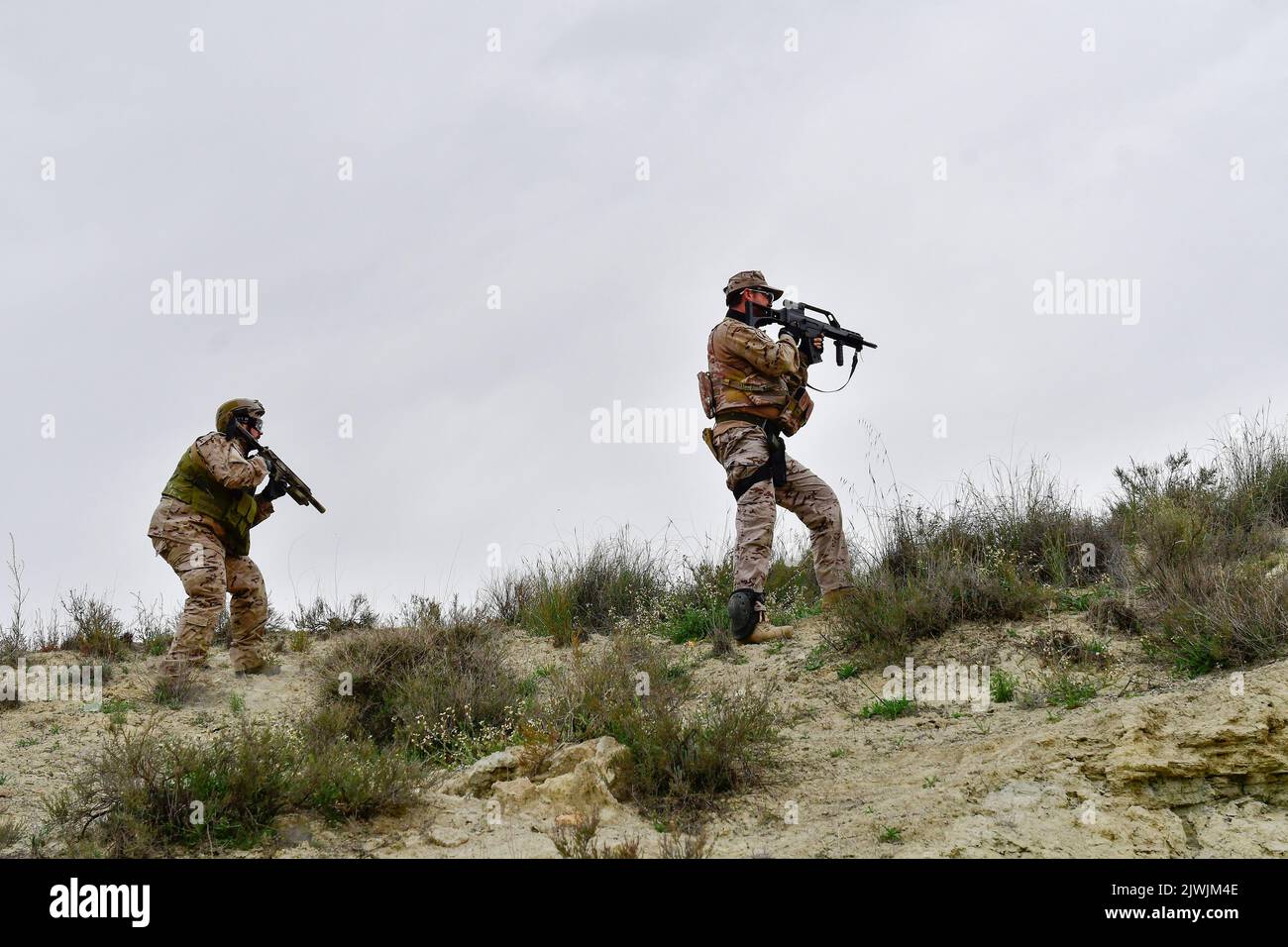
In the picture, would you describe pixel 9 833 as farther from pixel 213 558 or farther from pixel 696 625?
pixel 696 625

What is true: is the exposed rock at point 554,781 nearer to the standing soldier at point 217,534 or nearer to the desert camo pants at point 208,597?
the desert camo pants at point 208,597

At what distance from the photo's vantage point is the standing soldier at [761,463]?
7227 mm

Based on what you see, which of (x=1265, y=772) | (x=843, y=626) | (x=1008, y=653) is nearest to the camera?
(x=1265, y=772)

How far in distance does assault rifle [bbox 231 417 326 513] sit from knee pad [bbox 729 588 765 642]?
13.8 ft

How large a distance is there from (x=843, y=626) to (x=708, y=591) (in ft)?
6.43

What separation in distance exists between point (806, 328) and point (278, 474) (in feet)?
15.5

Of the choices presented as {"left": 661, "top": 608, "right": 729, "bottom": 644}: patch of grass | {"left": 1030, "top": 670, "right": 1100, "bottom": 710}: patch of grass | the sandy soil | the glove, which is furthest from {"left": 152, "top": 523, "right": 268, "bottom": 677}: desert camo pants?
{"left": 1030, "top": 670, "right": 1100, "bottom": 710}: patch of grass

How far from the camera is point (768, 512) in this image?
7.28 meters

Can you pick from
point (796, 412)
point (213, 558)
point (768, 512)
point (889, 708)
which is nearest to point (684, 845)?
point (889, 708)

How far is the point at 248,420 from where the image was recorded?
9000 mm

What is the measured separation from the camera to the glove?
897 centimetres
